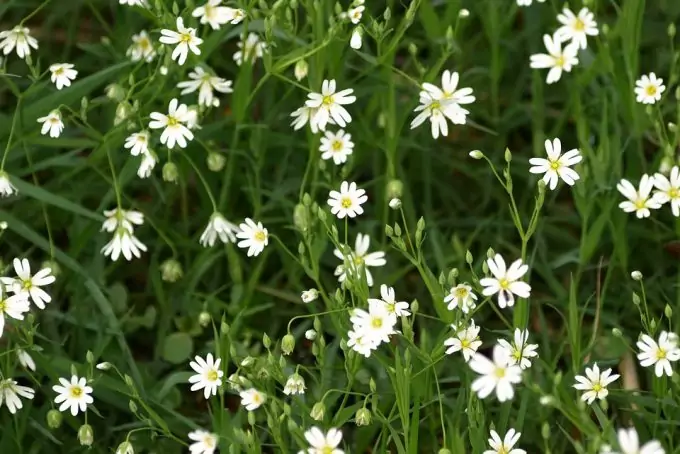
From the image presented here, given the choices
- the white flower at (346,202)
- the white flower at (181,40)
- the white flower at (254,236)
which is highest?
the white flower at (181,40)

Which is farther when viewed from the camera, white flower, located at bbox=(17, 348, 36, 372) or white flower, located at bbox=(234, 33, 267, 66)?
white flower, located at bbox=(234, 33, 267, 66)

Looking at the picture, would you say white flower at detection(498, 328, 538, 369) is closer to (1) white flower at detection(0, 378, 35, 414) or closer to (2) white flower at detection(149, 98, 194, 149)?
(2) white flower at detection(149, 98, 194, 149)

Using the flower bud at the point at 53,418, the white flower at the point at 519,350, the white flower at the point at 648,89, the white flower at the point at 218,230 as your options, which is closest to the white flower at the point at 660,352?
the white flower at the point at 519,350

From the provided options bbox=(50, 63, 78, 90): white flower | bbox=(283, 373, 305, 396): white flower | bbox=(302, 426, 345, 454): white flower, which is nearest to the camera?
bbox=(302, 426, 345, 454): white flower

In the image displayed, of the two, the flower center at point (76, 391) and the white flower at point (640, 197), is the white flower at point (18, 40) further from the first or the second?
the white flower at point (640, 197)

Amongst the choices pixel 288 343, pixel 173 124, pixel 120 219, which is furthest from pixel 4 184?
pixel 288 343

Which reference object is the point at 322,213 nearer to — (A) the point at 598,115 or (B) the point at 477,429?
(B) the point at 477,429

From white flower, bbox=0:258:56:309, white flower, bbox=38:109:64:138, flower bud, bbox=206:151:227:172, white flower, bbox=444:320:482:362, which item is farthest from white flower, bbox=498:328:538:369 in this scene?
white flower, bbox=38:109:64:138
